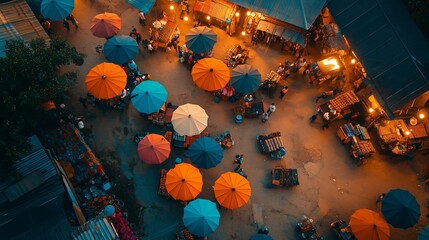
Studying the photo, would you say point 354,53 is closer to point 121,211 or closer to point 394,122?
point 394,122

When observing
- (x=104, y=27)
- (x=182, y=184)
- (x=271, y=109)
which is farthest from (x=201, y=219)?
(x=104, y=27)

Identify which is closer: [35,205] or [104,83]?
[35,205]

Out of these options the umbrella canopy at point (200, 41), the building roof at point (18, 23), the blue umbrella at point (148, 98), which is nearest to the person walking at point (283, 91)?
the umbrella canopy at point (200, 41)

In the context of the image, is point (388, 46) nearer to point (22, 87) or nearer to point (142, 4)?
point (142, 4)

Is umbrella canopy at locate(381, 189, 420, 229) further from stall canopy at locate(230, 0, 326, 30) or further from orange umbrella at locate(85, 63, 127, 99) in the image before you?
orange umbrella at locate(85, 63, 127, 99)

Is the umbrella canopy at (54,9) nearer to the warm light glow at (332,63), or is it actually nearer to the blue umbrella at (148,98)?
the blue umbrella at (148,98)

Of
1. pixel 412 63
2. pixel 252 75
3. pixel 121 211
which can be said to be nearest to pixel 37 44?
pixel 121 211
